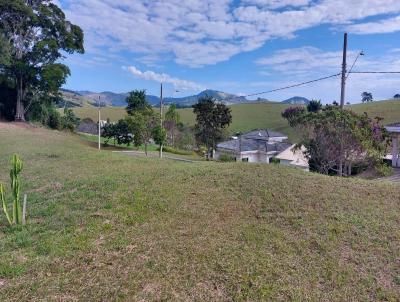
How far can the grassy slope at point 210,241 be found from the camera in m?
4.89

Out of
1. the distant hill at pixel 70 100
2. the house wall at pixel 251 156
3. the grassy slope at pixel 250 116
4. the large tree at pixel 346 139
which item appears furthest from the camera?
the grassy slope at pixel 250 116

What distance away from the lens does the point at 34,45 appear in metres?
36.0

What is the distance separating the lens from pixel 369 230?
6441 millimetres

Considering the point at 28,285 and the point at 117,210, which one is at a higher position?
the point at 117,210

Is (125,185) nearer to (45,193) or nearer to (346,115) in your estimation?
(45,193)

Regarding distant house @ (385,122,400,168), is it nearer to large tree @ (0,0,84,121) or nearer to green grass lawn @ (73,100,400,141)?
large tree @ (0,0,84,121)

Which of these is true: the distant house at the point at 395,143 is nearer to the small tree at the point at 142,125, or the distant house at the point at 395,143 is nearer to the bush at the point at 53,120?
the small tree at the point at 142,125

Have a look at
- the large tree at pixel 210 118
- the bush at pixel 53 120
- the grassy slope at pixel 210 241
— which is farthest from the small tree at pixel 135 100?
the grassy slope at pixel 210 241

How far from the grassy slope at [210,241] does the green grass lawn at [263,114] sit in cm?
5886

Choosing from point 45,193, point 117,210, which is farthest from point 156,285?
point 45,193

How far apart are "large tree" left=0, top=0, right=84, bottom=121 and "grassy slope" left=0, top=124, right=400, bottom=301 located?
3023 cm

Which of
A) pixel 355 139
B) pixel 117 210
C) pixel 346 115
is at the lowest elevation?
pixel 117 210

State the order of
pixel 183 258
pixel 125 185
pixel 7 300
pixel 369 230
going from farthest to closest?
pixel 125 185 < pixel 369 230 < pixel 183 258 < pixel 7 300

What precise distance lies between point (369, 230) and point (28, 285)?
5746mm
